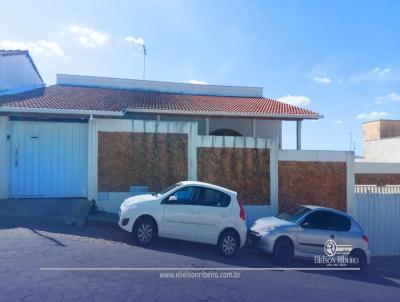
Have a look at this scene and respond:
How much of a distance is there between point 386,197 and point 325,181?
85.8 inches

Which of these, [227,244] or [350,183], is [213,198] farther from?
[350,183]

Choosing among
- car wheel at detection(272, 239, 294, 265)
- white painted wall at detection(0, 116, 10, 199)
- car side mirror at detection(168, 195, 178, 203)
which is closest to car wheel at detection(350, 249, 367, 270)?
car wheel at detection(272, 239, 294, 265)

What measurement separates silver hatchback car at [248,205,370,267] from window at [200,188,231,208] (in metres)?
1.41

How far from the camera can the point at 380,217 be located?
12289mm

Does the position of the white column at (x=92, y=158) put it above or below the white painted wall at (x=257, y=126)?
below

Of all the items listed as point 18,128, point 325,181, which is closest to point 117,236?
point 18,128

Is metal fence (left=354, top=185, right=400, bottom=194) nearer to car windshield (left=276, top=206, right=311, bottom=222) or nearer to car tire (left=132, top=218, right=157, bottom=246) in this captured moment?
car windshield (left=276, top=206, right=311, bottom=222)

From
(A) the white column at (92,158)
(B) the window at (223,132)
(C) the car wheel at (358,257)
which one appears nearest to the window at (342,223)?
(C) the car wheel at (358,257)

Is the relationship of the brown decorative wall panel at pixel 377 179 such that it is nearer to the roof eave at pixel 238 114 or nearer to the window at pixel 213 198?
the roof eave at pixel 238 114

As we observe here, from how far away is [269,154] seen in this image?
1228 centimetres

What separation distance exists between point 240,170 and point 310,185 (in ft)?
8.22

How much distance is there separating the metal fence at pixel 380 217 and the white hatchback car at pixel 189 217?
223 inches

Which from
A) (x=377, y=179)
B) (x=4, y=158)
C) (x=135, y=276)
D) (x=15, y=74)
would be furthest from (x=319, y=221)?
(x=15, y=74)

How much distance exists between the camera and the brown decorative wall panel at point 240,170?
12.0 metres
